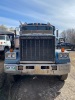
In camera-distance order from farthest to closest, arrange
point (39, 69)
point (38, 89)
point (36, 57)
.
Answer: point (36, 57)
point (38, 89)
point (39, 69)

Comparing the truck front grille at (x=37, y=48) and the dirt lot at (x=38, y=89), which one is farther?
the truck front grille at (x=37, y=48)

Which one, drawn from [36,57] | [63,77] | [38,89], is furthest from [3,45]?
[38,89]

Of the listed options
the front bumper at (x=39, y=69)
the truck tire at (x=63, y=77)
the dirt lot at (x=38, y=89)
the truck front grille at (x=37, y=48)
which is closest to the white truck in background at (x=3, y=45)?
the dirt lot at (x=38, y=89)

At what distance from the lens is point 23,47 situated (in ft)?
25.8

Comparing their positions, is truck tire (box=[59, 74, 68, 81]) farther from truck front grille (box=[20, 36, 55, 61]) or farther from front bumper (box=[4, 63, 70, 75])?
truck front grille (box=[20, 36, 55, 61])

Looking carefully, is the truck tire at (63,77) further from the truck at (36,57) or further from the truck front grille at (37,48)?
the truck front grille at (37,48)

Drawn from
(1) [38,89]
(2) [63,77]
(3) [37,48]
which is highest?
(3) [37,48]

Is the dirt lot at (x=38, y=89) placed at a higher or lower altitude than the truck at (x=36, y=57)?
lower

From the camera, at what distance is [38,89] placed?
307 inches

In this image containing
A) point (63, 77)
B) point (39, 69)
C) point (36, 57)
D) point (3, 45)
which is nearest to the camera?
point (39, 69)

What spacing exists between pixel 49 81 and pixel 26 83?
1053 mm

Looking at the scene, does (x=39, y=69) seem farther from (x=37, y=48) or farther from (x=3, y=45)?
(x=3, y=45)

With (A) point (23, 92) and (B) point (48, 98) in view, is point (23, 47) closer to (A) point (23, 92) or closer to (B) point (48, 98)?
(A) point (23, 92)

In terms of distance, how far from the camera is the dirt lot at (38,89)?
7.05 metres
